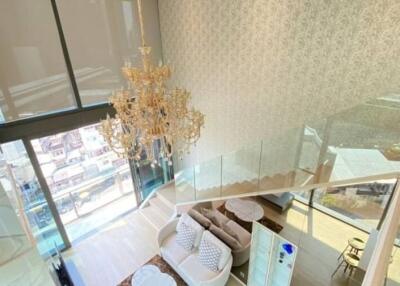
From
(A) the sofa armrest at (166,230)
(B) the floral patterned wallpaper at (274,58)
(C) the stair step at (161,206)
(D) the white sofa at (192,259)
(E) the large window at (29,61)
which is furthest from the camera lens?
(C) the stair step at (161,206)

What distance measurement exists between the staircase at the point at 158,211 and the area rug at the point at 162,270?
0.99 meters

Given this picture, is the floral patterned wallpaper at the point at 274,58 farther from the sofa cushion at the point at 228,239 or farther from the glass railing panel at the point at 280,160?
the sofa cushion at the point at 228,239

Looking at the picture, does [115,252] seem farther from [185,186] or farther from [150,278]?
[185,186]

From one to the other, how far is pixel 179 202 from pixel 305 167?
126 inches

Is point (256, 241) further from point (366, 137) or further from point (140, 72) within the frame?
point (140, 72)

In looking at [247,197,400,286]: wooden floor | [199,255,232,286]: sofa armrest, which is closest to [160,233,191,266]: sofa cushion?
[199,255,232,286]: sofa armrest

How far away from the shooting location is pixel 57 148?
514cm

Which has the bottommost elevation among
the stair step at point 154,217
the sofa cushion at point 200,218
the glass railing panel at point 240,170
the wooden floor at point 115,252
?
the wooden floor at point 115,252

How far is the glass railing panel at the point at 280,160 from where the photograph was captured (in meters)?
4.34

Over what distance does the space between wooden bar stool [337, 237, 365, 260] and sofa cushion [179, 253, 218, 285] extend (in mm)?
2696

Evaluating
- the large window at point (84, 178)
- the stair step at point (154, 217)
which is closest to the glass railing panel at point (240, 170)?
the stair step at point (154, 217)

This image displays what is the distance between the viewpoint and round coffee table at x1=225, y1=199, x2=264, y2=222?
19.0 feet

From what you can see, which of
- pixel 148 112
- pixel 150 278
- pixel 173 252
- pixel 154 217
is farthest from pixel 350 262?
pixel 148 112

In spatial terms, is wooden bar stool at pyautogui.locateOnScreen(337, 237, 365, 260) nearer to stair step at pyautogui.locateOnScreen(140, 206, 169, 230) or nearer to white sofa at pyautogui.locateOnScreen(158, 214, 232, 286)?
white sofa at pyautogui.locateOnScreen(158, 214, 232, 286)
